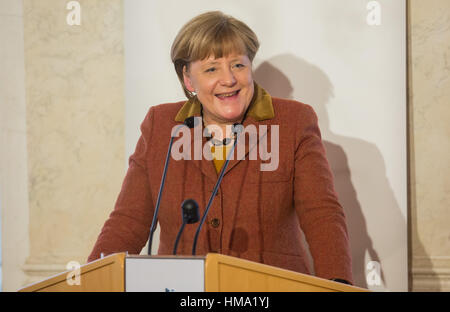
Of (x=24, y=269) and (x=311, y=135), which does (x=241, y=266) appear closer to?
(x=311, y=135)

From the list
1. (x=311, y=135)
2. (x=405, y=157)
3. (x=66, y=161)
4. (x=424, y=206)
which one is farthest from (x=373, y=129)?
(x=66, y=161)

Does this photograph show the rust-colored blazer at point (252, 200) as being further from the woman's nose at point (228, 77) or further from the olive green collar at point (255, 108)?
the woman's nose at point (228, 77)

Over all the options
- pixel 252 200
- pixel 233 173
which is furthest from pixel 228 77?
pixel 252 200

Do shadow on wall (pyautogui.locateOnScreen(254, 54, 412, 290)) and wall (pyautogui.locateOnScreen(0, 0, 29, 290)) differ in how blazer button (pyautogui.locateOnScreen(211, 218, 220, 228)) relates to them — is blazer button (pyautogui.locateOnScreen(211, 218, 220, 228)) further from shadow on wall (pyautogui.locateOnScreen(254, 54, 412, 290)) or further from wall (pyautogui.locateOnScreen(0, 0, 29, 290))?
wall (pyautogui.locateOnScreen(0, 0, 29, 290))

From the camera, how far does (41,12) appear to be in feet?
9.20

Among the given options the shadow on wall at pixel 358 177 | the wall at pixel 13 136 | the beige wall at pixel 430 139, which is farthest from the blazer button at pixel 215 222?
the wall at pixel 13 136

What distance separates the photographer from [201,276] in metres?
1.17

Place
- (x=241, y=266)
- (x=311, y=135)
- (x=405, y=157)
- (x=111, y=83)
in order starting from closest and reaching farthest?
1. (x=241, y=266)
2. (x=311, y=135)
3. (x=405, y=157)
4. (x=111, y=83)

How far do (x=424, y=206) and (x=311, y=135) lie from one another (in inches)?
36.1

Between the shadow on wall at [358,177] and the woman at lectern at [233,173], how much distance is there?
51cm

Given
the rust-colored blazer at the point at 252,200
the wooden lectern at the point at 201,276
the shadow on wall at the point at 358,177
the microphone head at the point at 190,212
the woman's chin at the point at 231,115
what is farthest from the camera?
the shadow on wall at the point at 358,177

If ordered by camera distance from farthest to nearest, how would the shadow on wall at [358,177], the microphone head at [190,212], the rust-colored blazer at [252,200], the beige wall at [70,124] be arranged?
the beige wall at [70,124] → the shadow on wall at [358,177] → the rust-colored blazer at [252,200] → the microphone head at [190,212]

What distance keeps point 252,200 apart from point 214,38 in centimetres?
63

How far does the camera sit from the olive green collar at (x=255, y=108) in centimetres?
208
